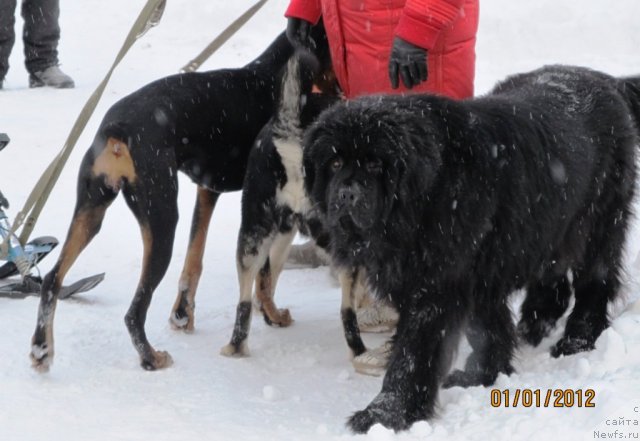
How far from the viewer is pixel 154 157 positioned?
436 centimetres

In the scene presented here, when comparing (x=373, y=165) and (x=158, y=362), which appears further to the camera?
(x=158, y=362)

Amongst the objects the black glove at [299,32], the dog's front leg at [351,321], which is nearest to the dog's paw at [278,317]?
the dog's front leg at [351,321]

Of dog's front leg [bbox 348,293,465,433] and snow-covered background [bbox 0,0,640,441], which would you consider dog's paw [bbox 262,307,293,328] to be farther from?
dog's front leg [bbox 348,293,465,433]

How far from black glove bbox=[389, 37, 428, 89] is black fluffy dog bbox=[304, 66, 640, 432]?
0.46 m

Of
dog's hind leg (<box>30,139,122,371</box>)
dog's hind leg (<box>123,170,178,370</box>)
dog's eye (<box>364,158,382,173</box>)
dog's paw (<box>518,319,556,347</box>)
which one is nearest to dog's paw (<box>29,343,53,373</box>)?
dog's hind leg (<box>30,139,122,371</box>)

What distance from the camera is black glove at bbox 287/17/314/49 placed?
4.97m

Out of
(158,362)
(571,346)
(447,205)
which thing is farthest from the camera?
(158,362)

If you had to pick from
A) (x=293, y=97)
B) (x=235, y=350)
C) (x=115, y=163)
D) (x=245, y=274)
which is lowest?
(x=235, y=350)

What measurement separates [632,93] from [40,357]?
10.2 ft

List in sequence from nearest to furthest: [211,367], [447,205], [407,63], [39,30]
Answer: [447,205], [407,63], [211,367], [39,30]

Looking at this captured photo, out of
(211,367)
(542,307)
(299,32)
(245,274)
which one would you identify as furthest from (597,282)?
(299,32)

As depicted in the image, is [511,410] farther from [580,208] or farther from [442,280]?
[580,208]

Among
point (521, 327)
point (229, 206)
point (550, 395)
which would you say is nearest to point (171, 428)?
point (550, 395)
